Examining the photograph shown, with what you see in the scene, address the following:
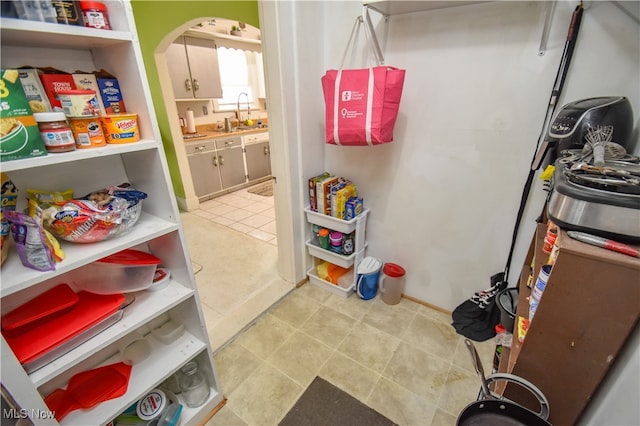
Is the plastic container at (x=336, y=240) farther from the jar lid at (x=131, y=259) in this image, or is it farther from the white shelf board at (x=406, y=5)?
the white shelf board at (x=406, y=5)

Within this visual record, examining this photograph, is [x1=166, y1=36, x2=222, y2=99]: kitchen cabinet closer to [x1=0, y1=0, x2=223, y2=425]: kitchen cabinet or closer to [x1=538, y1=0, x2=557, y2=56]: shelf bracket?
[x1=0, y1=0, x2=223, y2=425]: kitchen cabinet

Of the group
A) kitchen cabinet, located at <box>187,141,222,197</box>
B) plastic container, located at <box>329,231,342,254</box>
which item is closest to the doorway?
kitchen cabinet, located at <box>187,141,222,197</box>

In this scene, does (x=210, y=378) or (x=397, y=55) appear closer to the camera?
(x=210, y=378)

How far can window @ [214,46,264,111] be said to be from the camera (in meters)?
4.52

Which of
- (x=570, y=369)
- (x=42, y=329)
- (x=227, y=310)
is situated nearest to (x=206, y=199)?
(x=227, y=310)

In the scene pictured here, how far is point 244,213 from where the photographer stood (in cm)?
357

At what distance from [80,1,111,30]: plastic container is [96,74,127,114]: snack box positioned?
15 cm

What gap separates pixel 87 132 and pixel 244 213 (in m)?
2.80

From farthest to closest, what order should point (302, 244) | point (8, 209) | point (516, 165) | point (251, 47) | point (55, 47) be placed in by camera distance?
point (251, 47) < point (302, 244) < point (516, 165) < point (55, 47) < point (8, 209)

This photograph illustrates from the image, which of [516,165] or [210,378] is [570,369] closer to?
[516,165]

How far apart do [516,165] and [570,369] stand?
3.29 ft

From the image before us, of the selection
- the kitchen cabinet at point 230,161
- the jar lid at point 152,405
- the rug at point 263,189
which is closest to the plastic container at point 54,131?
the jar lid at point 152,405

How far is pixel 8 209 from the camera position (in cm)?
76

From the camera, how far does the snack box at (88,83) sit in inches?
32.0
